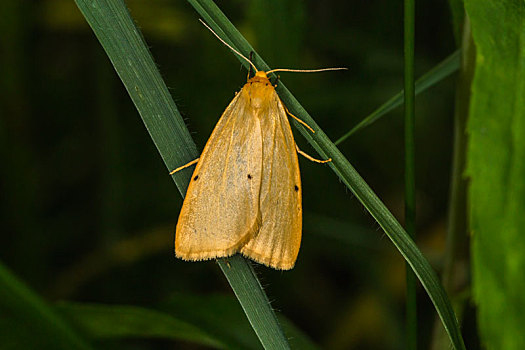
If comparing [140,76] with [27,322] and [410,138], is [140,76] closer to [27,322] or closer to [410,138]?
[410,138]

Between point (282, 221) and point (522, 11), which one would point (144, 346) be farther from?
point (522, 11)

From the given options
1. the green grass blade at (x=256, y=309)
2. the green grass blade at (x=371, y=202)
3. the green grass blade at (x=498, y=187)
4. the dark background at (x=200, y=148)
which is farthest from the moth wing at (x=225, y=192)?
the dark background at (x=200, y=148)

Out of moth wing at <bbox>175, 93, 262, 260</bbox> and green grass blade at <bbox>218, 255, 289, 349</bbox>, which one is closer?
green grass blade at <bbox>218, 255, 289, 349</bbox>

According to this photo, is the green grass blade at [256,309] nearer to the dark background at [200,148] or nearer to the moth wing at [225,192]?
the moth wing at [225,192]

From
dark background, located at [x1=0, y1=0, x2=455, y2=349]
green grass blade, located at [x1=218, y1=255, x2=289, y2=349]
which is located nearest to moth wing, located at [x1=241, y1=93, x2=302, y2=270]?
green grass blade, located at [x1=218, y1=255, x2=289, y2=349]

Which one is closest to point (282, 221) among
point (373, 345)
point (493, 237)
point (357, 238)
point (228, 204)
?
point (228, 204)

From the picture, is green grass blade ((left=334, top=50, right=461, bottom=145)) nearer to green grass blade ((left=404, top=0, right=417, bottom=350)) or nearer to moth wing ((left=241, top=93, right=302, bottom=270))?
green grass blade ((left=404, top=0, right=417, bottom=350))
